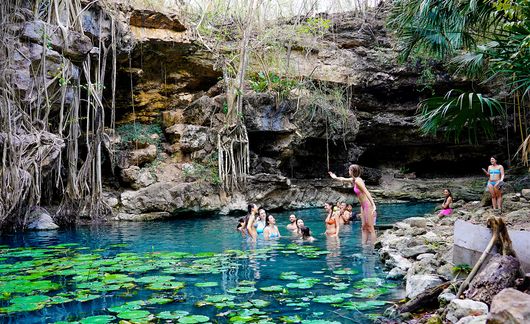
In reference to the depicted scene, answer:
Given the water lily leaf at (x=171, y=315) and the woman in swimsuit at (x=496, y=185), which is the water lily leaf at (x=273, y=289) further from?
the woman in swimsuit at (x=496, y=185)

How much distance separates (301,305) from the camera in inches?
149

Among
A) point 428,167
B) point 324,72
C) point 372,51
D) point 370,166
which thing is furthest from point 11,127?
point 428,167

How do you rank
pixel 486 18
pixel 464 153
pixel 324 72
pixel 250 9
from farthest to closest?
pixel 464 153 < pixel 324 72 < pixel 250 9 < pixel 486 18

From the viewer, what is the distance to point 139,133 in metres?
15.5

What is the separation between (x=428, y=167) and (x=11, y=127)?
18.8 metres

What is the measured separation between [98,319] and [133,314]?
0.25m

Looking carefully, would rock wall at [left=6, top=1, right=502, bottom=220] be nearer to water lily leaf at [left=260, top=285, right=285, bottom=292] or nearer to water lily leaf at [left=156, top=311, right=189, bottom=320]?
water lily leaf at [left=260, top=285, right=285, bottom=292]

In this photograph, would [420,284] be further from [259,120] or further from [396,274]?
[259,120]

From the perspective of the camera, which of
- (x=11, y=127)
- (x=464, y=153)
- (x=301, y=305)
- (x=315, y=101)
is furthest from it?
(x=464, y=153)


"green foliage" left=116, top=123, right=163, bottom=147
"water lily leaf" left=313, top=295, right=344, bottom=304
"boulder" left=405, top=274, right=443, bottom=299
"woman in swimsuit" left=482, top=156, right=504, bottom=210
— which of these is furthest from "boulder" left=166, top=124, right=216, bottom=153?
"boulder" left=405, top=274, right=443, bottom=299

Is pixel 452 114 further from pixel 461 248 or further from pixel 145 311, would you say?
pixel 145 311

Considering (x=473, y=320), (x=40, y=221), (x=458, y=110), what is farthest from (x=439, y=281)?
(x=40, y=221)

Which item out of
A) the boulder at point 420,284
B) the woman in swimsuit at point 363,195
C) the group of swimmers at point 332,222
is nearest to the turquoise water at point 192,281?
the boulder at point 420,284

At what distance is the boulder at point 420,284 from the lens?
12.5 feet
